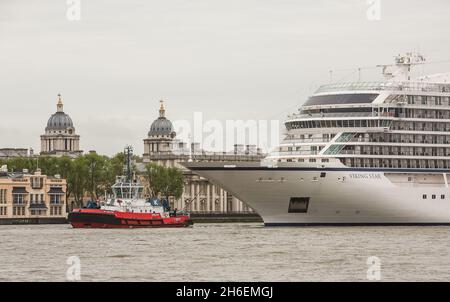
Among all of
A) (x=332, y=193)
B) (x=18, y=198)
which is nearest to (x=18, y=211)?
(x=18, y=198)

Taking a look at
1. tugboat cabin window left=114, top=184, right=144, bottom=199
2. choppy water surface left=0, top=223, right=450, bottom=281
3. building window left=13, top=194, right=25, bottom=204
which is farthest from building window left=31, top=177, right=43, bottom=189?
choppy water surface left=0, top=223, right=450, bottom=281

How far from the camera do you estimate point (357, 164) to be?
98.2 m

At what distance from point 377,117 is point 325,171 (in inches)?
225

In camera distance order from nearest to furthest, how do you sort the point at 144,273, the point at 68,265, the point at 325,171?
the point at 144,273
the point at 68,265
the point at 325,171

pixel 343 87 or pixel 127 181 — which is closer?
pixel 343 87

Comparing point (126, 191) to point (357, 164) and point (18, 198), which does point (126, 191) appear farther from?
point (18, 198)

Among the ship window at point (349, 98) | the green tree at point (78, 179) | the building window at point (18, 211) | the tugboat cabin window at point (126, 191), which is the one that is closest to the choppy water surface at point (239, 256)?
the ship window at point (349, 98)

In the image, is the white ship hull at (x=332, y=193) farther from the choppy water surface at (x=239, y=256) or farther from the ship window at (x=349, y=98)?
→ the ship window at (x=349, y=98)

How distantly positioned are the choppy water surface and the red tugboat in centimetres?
2107

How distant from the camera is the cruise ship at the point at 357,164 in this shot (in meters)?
96.6

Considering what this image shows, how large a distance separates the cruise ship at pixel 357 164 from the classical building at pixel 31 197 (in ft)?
187

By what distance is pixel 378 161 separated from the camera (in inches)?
3907

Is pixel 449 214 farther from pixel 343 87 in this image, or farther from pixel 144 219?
pixel 144 219
